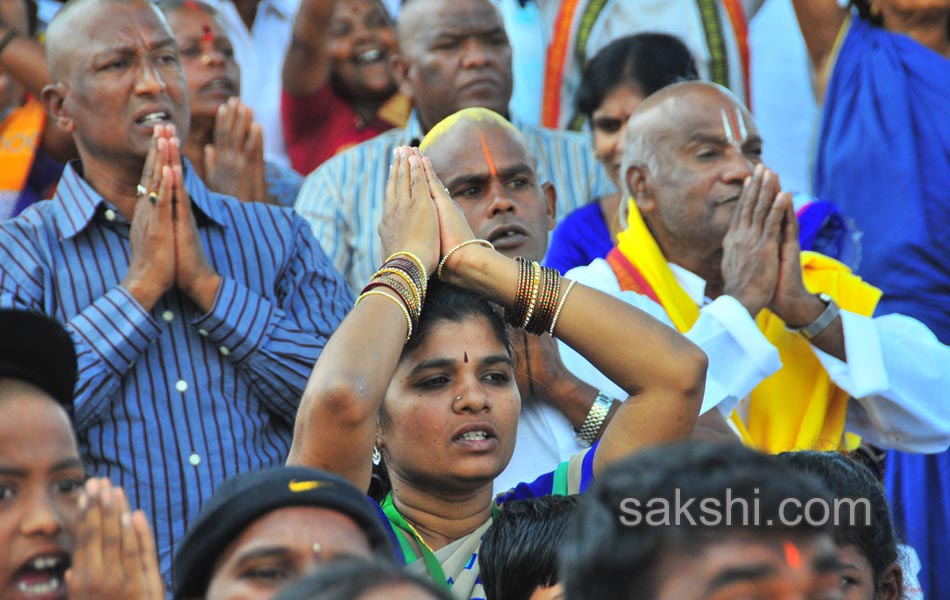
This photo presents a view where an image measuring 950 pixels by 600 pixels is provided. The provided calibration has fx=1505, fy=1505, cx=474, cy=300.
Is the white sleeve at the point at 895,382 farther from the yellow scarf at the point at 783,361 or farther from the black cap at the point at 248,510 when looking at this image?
the black cap at the point at 248,510

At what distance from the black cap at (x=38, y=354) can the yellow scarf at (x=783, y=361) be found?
86.2 inches

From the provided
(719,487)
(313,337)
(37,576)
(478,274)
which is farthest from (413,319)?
(719,487)

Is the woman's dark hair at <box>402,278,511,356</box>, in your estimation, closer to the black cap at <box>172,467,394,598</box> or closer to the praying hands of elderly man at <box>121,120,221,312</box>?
the praying hands of elderly man at <box>121,120,221,312</box>

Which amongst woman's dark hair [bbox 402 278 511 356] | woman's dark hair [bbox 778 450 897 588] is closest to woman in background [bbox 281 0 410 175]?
woman's dark hair [bbox 402 278 511 356]

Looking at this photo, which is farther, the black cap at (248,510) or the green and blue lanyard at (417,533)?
the green and blue lanyard at (417,533)

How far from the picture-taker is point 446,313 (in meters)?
3.82

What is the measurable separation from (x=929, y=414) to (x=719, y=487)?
2.72 m

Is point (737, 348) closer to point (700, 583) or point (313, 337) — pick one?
point (313, 337)

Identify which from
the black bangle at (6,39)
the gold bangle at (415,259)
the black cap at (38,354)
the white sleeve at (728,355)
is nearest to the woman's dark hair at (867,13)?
the white sleeve at (728,355)

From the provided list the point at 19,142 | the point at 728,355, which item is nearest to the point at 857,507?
the point at 728,355

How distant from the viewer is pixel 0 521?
2758 mm

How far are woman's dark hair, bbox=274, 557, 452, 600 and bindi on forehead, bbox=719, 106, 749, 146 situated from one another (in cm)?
305

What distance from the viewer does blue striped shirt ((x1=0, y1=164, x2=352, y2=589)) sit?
4.21m

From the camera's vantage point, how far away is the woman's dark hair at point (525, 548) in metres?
3.36
